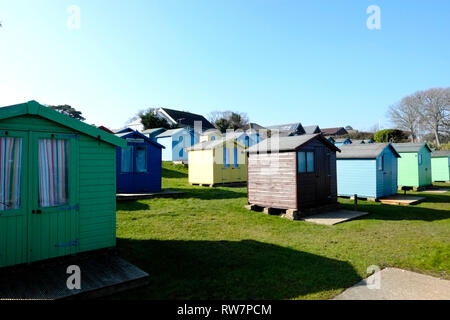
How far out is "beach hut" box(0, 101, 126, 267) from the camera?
4.90 metres

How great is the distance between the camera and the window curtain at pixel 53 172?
17.2ft

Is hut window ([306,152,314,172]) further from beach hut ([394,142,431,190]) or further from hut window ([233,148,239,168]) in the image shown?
beach hut ([394,142,431,190])

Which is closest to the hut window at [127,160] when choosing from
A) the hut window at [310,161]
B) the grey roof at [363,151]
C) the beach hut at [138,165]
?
the beach hut at [138,165]

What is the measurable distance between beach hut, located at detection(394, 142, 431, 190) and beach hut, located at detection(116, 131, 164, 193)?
16213mm

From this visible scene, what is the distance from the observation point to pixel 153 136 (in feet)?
118

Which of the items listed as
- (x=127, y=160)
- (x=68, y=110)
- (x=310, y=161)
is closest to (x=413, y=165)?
(x=310, y=161)

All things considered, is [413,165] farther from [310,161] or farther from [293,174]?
[293,174]

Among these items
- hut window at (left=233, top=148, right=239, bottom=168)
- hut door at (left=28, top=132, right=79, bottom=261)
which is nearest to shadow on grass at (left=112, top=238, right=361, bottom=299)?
hut door at (left=28, top=132, right=79, bottom=261)

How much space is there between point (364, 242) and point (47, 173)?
7.25m

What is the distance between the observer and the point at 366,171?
14922 millimetres

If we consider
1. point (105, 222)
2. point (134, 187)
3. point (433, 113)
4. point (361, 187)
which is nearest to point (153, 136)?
point (134, 187)

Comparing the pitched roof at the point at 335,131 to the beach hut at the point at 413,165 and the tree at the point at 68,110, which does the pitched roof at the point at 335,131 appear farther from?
the tree at the point at 68,110

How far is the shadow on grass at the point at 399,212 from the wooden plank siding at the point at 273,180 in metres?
2.74

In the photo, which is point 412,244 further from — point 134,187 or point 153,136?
point 153,136
